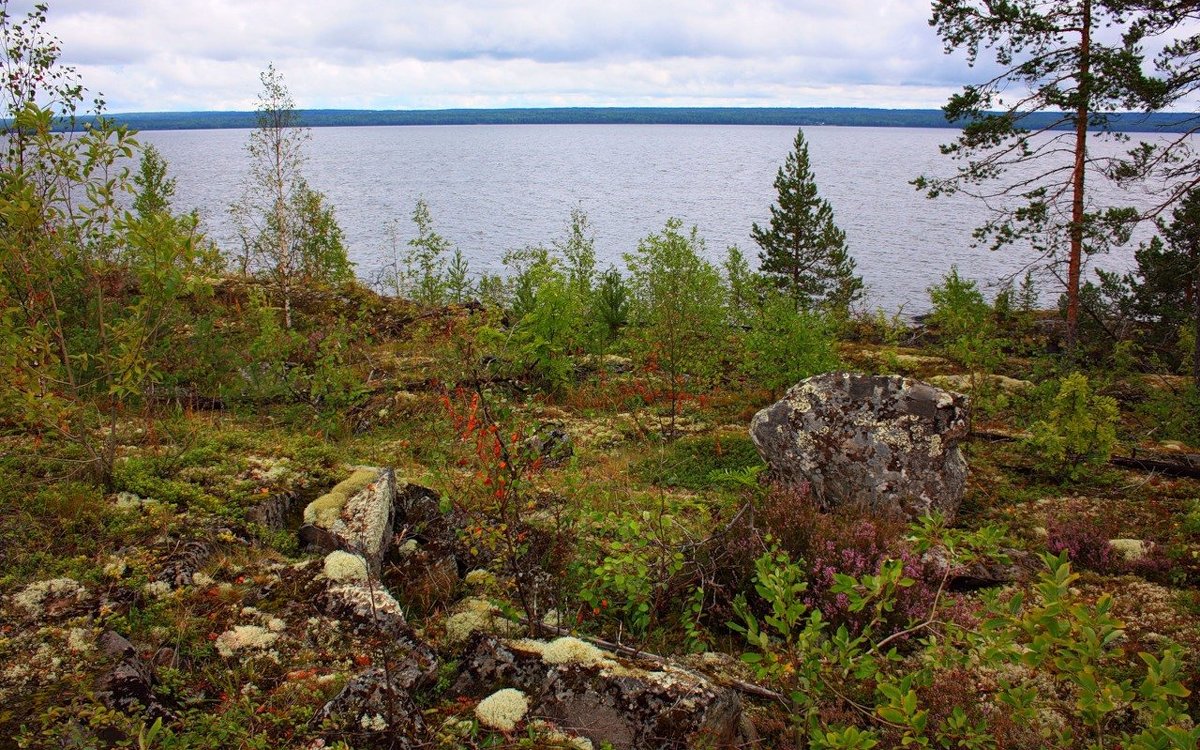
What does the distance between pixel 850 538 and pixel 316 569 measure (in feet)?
15.0

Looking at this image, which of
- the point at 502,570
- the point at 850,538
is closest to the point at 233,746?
the point at 502,570

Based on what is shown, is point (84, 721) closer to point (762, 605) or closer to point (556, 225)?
point (762, 605)

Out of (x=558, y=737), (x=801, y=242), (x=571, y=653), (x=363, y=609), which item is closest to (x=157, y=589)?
(x=363, y=609)

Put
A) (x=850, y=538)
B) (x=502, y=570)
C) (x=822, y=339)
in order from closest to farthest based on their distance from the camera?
(x=502, y=570)
(x=850, y=538)
(x=822, y=339)

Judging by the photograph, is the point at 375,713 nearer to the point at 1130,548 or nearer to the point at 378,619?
the point at 378,619

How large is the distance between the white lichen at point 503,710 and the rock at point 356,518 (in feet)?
6.28

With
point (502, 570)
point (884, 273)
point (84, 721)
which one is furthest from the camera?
point (884, 273)

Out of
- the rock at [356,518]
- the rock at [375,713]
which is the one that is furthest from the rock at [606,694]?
the rock at [356,518]

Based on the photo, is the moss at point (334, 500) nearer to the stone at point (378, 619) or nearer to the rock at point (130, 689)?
the stone at point (378, 619)

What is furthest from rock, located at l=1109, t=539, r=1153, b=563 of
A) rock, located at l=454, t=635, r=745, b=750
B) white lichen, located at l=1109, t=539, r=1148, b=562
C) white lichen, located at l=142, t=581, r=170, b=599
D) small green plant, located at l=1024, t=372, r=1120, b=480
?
white lichen, located at l=142, t=581, r=170, b=599

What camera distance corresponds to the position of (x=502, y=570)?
5.98 m

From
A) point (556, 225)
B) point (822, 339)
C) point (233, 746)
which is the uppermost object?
point (556, 225)

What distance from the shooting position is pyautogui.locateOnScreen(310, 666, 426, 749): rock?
3.60 metres

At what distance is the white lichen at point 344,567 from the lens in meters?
5.08
